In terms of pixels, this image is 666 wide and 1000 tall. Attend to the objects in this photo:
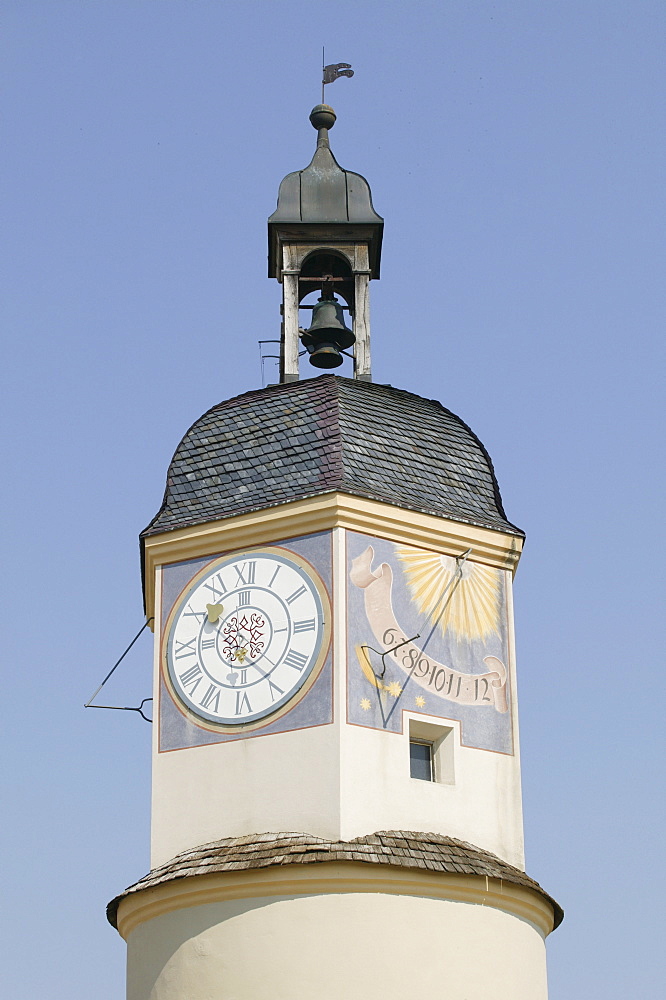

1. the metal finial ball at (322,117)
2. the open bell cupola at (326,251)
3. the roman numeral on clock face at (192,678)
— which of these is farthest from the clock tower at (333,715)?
the metal finial ball at (322,117)

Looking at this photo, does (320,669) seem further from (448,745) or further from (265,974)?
(265,974)

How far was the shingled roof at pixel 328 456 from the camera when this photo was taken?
66.1 feet

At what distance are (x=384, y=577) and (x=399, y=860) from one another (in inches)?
119

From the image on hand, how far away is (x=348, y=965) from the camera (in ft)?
57.2

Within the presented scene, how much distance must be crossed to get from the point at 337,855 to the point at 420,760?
74.7 inches

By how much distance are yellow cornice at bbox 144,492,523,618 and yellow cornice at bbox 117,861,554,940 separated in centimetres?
350

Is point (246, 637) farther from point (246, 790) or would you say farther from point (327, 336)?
point (327, 336)

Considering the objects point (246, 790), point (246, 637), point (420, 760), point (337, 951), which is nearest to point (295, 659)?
point (246, 637)

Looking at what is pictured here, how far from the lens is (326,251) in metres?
23.8

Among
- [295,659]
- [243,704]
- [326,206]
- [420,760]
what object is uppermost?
[326,206]

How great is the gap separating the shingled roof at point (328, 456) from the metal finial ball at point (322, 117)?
4697 mm

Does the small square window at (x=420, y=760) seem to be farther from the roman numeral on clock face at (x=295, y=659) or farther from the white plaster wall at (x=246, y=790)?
the roman numeral on clock face at (x=295, y=659)

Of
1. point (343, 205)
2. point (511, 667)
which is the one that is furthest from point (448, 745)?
point (343, 205)

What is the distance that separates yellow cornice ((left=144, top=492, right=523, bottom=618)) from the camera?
771 inches
